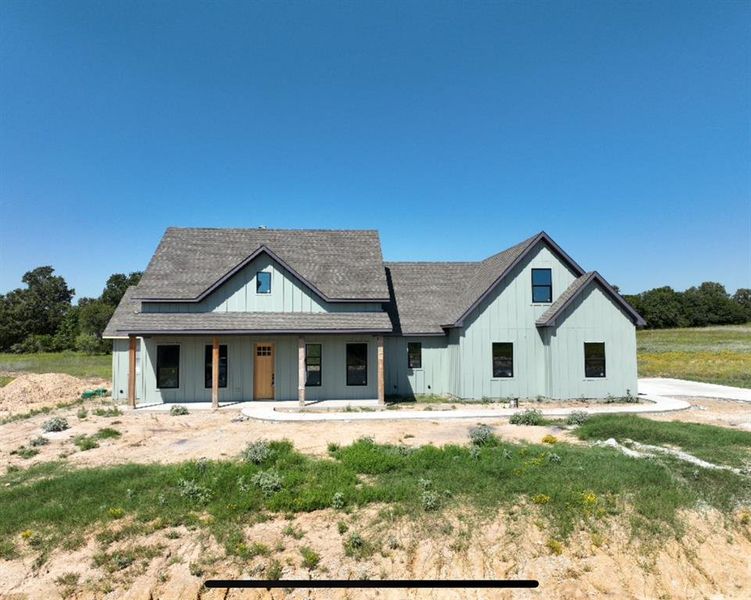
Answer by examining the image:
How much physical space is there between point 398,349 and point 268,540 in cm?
1552

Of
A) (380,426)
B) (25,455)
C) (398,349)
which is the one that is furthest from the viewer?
(398,349)

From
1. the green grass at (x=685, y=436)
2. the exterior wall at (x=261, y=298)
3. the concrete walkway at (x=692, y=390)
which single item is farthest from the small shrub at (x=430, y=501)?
the concrete walkway at (x=692, y=390)

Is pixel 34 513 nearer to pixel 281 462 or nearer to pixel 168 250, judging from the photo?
pixel 281 462

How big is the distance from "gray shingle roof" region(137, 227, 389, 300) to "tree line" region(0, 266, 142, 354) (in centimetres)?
4823

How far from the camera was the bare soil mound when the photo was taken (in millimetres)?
22489

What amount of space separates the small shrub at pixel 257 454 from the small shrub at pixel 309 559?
13.4 ft

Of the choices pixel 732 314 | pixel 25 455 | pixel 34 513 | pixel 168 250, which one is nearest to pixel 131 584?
pixel 34 513

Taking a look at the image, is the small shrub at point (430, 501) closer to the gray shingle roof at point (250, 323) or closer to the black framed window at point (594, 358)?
the gray shingle roof at point (250, 323)

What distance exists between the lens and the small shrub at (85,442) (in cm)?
1298

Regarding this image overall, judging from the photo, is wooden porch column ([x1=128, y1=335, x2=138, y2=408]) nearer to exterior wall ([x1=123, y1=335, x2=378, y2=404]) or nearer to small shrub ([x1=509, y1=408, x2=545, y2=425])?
exterior wall ([x1=123, y1=335, x2=378, y2=404])

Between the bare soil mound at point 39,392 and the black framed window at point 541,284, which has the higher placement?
the black framed window at point 541,284

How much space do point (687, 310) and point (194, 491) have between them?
121 m

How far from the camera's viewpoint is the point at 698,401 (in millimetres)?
20188

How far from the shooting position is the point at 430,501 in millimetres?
8461
